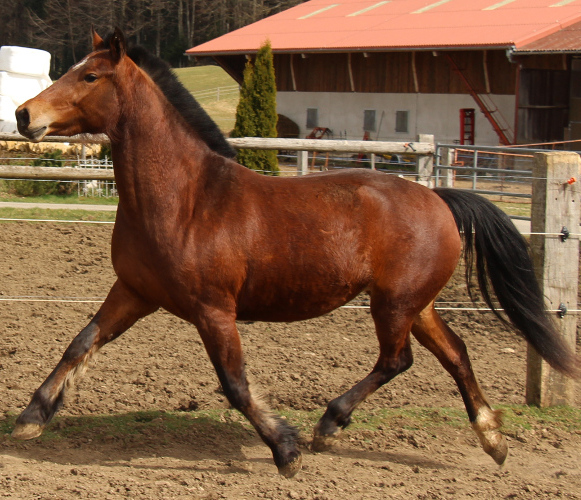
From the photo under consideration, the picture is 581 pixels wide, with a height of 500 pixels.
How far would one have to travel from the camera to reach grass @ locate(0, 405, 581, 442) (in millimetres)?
4250

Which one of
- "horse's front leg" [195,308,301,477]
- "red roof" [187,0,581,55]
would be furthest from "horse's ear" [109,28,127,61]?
"red roof" [187,0,581,55]

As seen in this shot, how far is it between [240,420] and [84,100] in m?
2.12

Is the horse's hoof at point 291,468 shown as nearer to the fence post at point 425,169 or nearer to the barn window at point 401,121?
the fence post at point 425,169

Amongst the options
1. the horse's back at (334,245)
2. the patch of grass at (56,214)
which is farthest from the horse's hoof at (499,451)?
the patch of grass at (56,214)

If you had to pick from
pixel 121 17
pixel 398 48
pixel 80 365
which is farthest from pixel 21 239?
pixel 121 17

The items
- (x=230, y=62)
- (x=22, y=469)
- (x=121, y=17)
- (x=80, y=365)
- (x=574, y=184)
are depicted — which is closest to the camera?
(x=22, y=469)

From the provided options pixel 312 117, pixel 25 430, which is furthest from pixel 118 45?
pixel 312 117

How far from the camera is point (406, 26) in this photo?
23.7 metres

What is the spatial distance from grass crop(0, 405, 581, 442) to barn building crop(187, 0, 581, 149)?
607 inches

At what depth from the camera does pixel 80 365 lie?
3.85 meters

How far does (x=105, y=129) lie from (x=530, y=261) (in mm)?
2593

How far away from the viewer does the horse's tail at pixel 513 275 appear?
174 inches

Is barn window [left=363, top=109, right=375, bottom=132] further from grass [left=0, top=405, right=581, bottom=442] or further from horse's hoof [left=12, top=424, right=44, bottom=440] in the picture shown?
horse's hoof [left=12, top=424, right=44, bottom=440]

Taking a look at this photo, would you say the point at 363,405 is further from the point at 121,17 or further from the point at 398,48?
the point at 121,17
